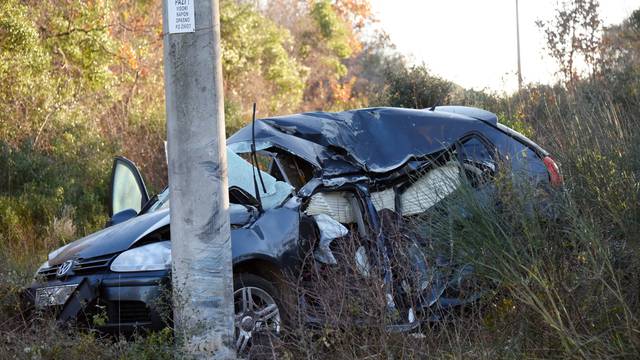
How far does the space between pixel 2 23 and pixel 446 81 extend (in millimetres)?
7935

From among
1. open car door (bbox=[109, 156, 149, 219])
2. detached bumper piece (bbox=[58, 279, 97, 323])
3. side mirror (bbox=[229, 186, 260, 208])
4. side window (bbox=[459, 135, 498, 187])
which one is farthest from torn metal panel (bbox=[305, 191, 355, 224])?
open car door (bbox=[109, 156, 149, 219])

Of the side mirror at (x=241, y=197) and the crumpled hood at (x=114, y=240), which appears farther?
the side mirror at (x=241, y=197)

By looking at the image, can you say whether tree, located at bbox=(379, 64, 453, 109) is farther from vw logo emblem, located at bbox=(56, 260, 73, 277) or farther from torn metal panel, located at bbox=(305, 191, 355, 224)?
vw logo emblem, located at bbox=(56, 260, 73, 277)

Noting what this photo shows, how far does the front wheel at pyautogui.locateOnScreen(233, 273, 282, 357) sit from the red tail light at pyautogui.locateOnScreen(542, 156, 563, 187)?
2.05 metres

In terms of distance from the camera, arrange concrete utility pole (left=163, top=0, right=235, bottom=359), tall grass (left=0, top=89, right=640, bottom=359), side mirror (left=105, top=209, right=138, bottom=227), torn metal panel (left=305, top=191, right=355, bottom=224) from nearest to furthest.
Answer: tall grass (left=0, top=89, right=640, bottom=359)
concrete utility pole (left=163, top=0, right=235, bottom=359)
torn metal panel (left=305, top=191, right=355, bottom=224)
side mirror (left=105, top=209, right=138, bottom=227)

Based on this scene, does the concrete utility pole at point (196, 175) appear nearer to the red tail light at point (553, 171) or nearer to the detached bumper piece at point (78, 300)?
the detached bumper piece at point (78, 300)

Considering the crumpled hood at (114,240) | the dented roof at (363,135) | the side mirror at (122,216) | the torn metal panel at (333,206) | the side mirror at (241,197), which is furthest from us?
the side mirror at (122,216)

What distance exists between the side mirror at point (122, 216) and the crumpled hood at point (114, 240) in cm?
81

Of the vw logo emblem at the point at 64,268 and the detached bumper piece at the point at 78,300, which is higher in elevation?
the vw logo emblem at the point at 64,268

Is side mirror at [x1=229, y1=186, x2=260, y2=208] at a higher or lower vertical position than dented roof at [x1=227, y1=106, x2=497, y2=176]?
lower

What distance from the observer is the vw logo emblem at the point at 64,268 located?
647 cm

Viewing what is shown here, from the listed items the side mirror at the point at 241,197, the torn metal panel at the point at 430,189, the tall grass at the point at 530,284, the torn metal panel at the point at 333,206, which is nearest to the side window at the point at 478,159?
the torn metal panel at the point at 430,189

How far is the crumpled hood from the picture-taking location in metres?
6.45

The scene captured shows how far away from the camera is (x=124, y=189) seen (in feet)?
28.0
